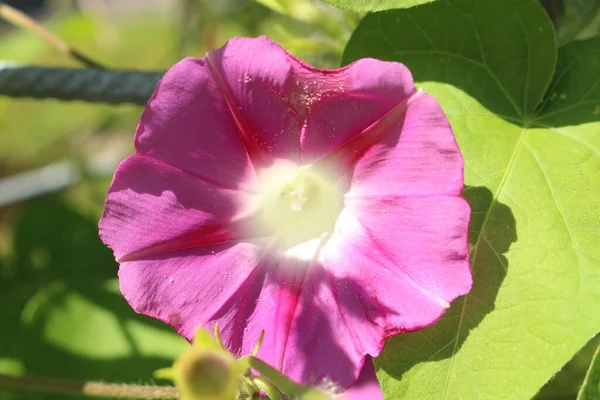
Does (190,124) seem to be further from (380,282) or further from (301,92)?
(380,282)

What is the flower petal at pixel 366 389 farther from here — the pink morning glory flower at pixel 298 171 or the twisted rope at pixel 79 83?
the twisted rope at pixel 79 83

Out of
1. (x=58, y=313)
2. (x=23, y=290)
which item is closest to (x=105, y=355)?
(x=58, y=313)

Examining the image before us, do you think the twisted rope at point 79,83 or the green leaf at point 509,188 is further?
the twisted rope at point 79,83

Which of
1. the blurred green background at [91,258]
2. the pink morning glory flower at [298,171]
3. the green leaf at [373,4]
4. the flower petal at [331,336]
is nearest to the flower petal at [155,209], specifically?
the pink morning glory flower at [298,171]

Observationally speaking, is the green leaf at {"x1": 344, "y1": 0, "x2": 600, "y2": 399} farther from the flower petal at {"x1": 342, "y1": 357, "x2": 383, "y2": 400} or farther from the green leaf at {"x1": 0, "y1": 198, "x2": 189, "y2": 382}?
the green leaf at {"x1": 0, "y1": 198, "x2": 189, "y2": 382}

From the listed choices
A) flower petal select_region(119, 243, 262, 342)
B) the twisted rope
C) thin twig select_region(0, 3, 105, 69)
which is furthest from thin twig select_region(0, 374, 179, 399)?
thin twig select_region(0, 3, 105, 69)
